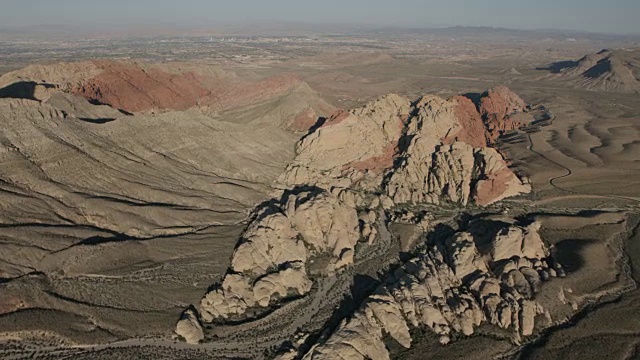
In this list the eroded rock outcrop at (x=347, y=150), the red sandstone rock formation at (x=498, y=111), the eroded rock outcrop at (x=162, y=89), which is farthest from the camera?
the red sandstone rock formation at (x=498, y=111)

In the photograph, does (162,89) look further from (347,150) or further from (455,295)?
(455,295)

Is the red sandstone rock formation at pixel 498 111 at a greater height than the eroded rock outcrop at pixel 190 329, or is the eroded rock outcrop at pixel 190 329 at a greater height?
the red sandstone rock formation at pixel 498 111

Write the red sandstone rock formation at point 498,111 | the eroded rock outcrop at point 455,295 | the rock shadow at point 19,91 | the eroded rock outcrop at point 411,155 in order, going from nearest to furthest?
the eroded rock outcrop at point 455,295
the eroded rock outcrop at point 411,155
the rock shadow at point 19,91
the red sandstone rock formation at point 498,111

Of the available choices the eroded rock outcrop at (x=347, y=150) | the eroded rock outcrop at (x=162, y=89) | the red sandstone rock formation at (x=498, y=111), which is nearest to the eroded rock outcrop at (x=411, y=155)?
the eroded rock outcrop at (x=347, y=150)

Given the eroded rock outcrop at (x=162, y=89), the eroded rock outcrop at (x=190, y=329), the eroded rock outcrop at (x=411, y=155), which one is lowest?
the eroded rock outcrop at (x=190, y=329)

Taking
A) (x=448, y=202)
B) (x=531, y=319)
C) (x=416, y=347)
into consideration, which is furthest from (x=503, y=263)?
(x=448, y=202)

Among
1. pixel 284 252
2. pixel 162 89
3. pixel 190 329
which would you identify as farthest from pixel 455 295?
pixel 162 89

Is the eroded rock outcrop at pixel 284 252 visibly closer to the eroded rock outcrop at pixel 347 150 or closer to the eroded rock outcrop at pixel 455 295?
the eroded rock outcrop at pixel 455 295

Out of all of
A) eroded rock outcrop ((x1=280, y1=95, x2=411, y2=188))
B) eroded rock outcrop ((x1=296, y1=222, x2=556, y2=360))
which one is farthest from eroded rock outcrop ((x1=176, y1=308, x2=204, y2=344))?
eroded rock outcrop ((x1=280, y1=95, x2=411, y2=188))
